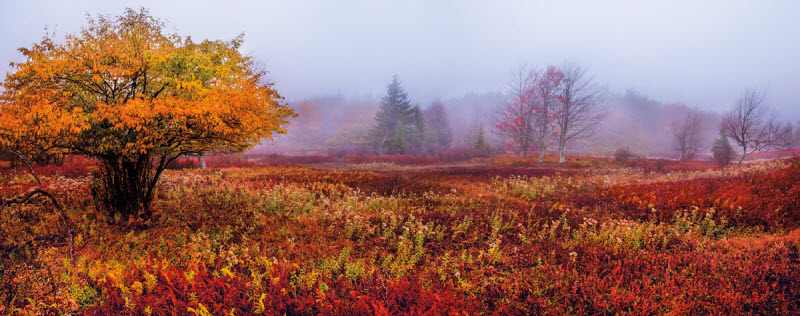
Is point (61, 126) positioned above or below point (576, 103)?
below

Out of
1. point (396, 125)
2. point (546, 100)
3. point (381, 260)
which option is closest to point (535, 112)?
point (546, 100)

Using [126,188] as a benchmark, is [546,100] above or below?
above

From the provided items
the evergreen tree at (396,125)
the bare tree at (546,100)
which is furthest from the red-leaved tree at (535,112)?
the evergreen tree at (396,125)

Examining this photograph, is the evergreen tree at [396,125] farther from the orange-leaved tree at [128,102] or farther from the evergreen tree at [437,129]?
the orange-leaved tree at [128,102]

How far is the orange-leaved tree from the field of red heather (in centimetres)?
139

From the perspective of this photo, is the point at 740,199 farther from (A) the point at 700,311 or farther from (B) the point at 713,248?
(A) the point at 700,311

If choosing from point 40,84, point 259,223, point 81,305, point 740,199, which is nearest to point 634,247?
point 740,199

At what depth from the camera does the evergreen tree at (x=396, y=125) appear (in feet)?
124

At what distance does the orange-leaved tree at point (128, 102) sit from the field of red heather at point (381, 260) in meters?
1.39

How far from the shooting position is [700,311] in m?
3.21

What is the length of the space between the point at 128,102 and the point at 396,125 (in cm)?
3366

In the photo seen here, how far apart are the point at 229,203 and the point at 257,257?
12.8 feet

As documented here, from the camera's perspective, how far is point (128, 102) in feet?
16.9

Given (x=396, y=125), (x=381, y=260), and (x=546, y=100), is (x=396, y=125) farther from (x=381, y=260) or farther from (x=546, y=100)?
(x=381, y=260)
